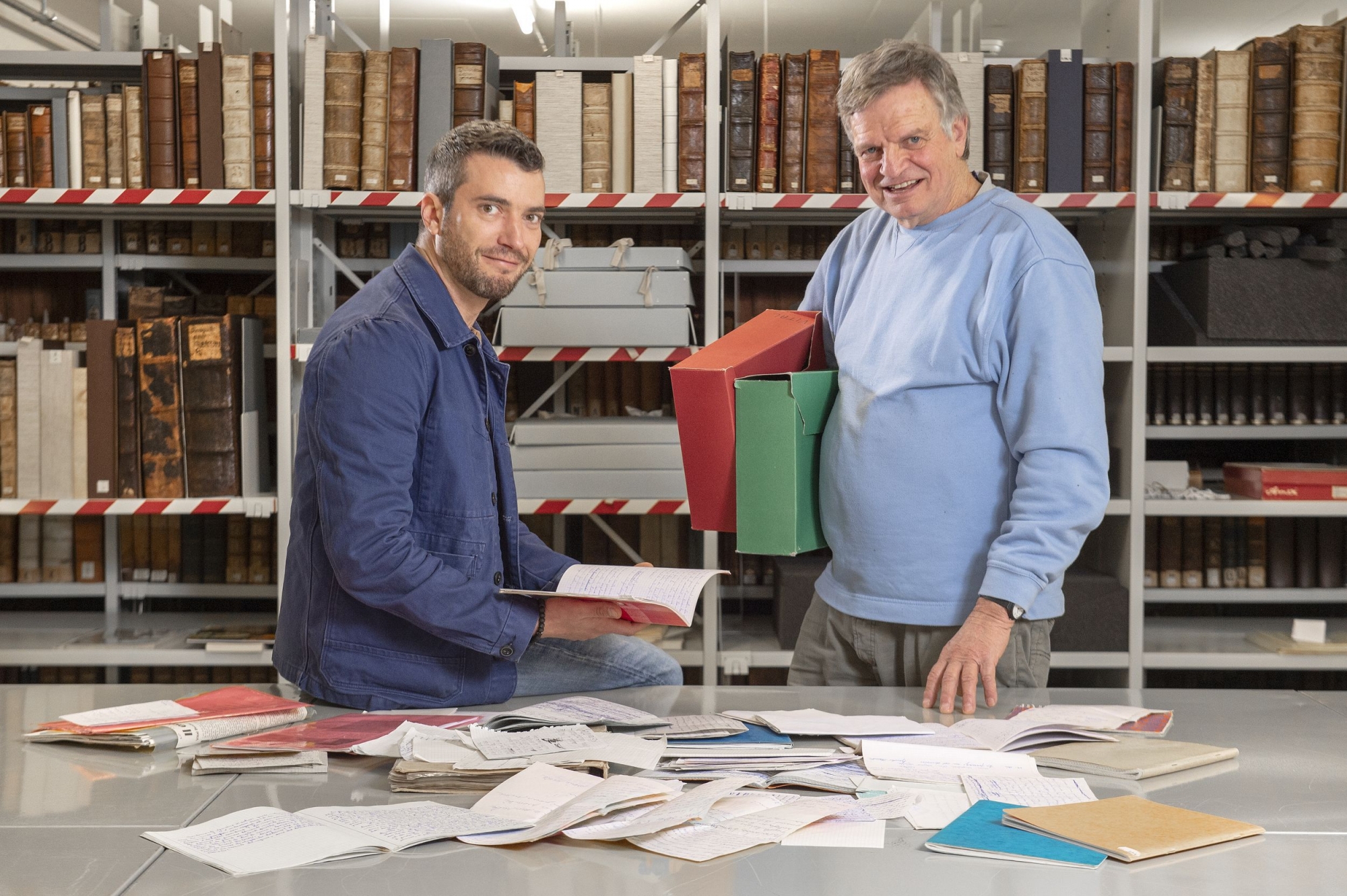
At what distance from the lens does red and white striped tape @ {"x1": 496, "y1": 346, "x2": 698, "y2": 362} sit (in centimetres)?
328

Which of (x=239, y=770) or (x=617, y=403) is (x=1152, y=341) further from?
(x=239, y=770)

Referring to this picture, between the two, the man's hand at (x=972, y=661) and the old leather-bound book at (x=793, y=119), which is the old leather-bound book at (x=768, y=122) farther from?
the man's hand at (x=972, y=661)

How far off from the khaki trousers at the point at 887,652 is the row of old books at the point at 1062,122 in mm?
1848

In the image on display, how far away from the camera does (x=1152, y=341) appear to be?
3656 millimetres

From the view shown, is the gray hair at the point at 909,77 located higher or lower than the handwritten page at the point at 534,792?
higher

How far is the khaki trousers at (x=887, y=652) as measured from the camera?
6.25 feet

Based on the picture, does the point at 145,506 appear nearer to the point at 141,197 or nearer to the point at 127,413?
the point at 127,413

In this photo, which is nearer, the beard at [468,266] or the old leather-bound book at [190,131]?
the beard at [468,266]

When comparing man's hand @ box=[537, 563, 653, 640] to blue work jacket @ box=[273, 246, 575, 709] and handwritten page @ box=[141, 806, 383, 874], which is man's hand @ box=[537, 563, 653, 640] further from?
handwritten page @ box=[141, 806, 383, 874]

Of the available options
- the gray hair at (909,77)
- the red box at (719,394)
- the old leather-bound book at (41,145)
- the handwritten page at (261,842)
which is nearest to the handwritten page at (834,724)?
the red box at (719,394)

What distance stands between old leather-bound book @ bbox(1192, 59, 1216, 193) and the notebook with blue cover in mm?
2773

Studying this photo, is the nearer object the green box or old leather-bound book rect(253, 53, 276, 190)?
the green box

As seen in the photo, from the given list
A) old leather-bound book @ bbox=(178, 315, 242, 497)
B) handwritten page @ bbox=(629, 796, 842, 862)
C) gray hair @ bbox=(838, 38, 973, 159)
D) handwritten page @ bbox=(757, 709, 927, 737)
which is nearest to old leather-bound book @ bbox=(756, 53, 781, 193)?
gray hair @ bbox=(838, 38, 973, 159)

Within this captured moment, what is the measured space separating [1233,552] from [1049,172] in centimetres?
145
